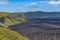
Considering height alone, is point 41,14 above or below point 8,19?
above

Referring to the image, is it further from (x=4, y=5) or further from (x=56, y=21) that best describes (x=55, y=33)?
(x=4, y=5)

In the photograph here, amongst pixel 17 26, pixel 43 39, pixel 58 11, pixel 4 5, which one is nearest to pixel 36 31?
pixel 43 39

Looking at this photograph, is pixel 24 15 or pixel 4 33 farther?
pixel 24 15

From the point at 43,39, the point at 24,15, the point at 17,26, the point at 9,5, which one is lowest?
the point at 43,39

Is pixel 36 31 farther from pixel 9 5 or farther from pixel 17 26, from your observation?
pixel 9 5

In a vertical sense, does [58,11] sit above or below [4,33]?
above

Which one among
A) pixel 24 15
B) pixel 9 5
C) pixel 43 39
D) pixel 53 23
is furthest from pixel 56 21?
pixel 9 5
